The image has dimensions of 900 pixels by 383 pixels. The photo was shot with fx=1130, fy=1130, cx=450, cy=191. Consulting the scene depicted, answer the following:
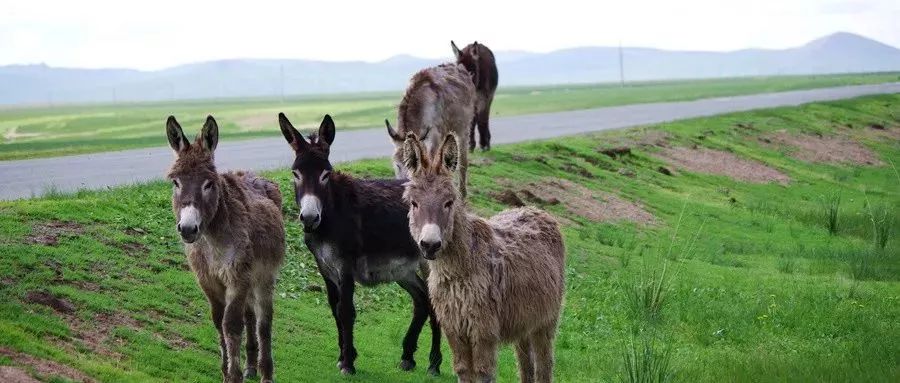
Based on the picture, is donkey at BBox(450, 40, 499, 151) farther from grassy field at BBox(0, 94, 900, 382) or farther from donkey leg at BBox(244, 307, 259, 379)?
donkey leg at BBox(244, 307, 259, 379)

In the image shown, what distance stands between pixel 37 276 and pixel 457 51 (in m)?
13.0

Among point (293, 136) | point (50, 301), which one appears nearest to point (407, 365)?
point (293, 136)

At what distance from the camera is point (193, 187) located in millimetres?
9758

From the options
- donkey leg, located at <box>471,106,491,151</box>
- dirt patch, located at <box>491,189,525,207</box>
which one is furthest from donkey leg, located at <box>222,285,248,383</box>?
donkey leg, located at <box>471,106,491,151</box>

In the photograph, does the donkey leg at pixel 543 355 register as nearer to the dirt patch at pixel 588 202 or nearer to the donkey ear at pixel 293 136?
the donkey ear at pixel 293 136

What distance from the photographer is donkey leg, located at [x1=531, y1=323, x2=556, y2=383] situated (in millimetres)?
10039

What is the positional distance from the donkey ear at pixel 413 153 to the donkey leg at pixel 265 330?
7.53 feet

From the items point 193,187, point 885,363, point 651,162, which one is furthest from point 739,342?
point 651,162

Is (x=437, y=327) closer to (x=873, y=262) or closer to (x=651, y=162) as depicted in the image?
(x=873, y=262)

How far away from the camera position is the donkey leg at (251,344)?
10781mm

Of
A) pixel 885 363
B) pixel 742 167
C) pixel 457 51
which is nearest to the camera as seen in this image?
pixel 885 363

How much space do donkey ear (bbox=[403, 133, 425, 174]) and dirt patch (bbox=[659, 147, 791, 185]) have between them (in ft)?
79.3

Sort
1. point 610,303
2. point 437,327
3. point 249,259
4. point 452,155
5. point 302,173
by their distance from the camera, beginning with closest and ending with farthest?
1. point 452,155
2. point 249,259
3. point 302,173
4. point 437,327
5. point 610,303

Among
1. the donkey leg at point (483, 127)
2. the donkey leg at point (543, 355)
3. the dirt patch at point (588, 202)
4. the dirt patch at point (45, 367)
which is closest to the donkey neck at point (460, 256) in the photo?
the donkey leg at point (543, 355)
